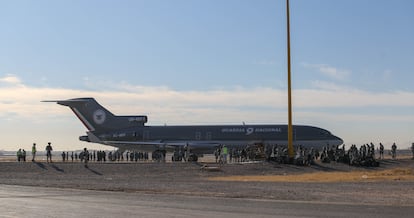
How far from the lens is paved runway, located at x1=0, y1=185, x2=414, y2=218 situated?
1470cm

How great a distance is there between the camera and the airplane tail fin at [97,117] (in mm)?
69688

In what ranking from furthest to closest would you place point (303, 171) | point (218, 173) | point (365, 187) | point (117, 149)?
point (117, 149), point (303, 171), point (218, 173), point (365, 187)

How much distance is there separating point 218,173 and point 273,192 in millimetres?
14895

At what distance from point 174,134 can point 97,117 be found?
32.7 feet

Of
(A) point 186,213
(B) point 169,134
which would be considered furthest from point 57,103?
(A) point 186,213

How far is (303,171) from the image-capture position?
129 ft

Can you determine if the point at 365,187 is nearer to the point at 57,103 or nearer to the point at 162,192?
the point at 162,192

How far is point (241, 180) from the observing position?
31281mm

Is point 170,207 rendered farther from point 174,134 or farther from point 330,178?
point 174,134

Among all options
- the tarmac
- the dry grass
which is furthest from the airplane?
the tarmac

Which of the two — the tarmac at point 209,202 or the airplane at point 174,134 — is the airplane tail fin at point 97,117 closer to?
the airplane at point 174,134

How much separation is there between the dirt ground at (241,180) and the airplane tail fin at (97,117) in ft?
92.4

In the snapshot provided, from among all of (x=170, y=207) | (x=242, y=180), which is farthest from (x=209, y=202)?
(x=242, y=180)

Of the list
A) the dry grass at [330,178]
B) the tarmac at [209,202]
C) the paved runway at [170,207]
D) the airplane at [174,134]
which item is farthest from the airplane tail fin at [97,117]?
the paved runway at [170,207]
